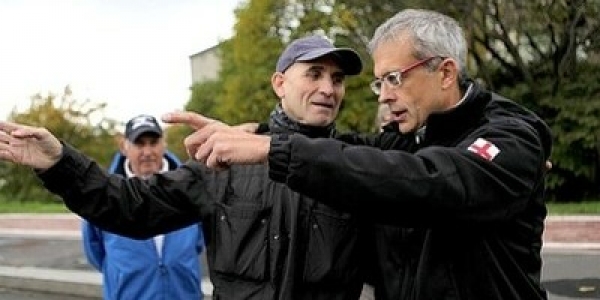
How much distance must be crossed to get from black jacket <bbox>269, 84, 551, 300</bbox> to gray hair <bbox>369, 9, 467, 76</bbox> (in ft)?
0.35

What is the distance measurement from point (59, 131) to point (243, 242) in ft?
82.3

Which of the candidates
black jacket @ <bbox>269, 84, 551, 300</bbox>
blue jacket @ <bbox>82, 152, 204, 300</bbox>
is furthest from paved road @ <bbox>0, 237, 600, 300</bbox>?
black jacket @ <bbox>269, 84, 551, 300</bbox>

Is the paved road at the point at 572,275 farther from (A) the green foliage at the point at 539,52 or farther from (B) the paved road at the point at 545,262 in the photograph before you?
(A) the green foliage at the point at 539,52

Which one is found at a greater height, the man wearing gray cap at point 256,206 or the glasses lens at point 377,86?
the glasses lens at point 377,86

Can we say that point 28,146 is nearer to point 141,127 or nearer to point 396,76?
point 396,76

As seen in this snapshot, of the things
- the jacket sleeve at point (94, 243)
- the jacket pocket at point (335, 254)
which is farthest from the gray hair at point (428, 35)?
the jacket sleeve at point (94, 243)

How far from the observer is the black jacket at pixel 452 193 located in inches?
61.3

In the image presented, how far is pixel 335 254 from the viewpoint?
7.22ft

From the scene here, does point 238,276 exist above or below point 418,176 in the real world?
below

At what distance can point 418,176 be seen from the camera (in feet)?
5.13

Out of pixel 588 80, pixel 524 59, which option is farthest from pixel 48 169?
pixel 524 59

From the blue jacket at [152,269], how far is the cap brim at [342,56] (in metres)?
1.53

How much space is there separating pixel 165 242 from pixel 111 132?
23796mm

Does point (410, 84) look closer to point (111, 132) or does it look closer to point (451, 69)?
point (451, 69)
